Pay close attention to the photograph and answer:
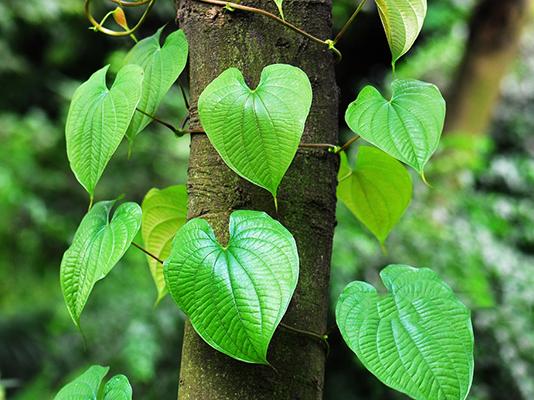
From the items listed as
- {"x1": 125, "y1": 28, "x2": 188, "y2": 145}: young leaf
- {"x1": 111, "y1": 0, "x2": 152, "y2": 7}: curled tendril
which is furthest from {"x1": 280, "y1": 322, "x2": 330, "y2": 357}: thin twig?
{"x1": 111, "y1": 0, "x2": 152, "y2": 7}: curled tendril

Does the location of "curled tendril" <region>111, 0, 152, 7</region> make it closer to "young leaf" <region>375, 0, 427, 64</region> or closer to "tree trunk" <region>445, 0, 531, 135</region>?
"young leaf" <region>375, 0, 427, 64</region>

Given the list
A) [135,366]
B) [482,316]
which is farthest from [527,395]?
[135,366]

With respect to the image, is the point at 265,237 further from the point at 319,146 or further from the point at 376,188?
the point at 376,188

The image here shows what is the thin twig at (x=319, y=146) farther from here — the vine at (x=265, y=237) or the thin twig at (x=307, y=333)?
the thin twig at (x=307, y=333)

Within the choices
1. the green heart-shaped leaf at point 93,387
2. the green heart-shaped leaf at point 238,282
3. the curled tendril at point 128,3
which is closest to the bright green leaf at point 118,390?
the green heart-shaped leaf at point 93,387

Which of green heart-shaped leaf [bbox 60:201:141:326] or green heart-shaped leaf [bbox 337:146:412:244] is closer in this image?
green heart-shaped leaf [bbox 60:201:141:326]

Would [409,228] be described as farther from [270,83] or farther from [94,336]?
[270,83]
